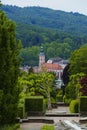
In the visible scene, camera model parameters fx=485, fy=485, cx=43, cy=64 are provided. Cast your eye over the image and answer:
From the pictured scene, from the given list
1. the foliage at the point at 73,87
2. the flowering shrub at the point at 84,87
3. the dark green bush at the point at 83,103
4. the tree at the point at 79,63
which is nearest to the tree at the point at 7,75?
the dark green bush at the point at 83,103

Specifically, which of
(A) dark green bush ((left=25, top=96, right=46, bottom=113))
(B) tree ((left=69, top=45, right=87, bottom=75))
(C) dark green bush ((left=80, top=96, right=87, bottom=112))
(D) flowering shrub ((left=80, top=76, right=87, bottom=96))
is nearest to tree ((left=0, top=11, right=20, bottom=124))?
(A) dark green bush ((left=25, top=96, right=46, bottom=113))

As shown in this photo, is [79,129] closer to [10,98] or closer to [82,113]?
[10,98]

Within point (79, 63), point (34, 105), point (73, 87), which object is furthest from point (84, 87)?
point (79, 63)

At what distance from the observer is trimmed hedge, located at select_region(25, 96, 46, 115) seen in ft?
125

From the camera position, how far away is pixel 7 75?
24156mm

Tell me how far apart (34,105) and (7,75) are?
14.5 meters

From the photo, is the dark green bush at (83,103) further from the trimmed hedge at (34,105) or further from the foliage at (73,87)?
the foliage at (73,87)

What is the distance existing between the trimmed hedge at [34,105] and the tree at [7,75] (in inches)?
489

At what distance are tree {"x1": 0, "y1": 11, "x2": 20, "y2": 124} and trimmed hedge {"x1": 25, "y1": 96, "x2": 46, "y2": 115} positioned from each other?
12.4 meters

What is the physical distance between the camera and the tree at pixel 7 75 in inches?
942

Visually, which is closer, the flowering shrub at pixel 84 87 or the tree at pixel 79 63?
the flowering shrub at pixel 84 87

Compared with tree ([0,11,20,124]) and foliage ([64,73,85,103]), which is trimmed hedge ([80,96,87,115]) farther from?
foliage ([64,73,85,103])

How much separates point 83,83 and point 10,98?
24999 millimetres

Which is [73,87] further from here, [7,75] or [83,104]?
[7,75]
